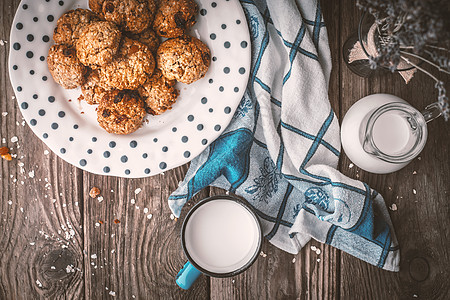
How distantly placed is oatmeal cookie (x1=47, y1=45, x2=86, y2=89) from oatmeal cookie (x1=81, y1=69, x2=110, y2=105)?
3 centimetres

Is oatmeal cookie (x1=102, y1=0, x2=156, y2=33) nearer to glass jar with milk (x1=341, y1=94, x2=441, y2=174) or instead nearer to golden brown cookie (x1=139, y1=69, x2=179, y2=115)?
golden brown cookie (x1=139, y1=69, x2=179, y2=115)

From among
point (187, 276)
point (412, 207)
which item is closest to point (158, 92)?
point (187, 276)

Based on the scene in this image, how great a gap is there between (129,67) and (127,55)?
0.12 ft

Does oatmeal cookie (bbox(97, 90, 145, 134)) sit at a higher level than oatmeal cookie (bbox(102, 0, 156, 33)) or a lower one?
lower

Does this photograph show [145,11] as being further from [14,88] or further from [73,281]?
[73,281]

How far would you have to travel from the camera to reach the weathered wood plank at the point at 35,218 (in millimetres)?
1192

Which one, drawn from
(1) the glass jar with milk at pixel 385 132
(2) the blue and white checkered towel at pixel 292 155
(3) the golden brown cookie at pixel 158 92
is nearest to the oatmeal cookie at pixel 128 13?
(3) the golden brown cookie at pixel 158 92

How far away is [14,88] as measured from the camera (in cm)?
108

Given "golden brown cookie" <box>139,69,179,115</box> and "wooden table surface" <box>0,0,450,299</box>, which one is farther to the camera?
"wooden table surface" <box>0,0,450,299</box>

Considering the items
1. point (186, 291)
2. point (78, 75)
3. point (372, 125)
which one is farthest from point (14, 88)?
point (372, 125)

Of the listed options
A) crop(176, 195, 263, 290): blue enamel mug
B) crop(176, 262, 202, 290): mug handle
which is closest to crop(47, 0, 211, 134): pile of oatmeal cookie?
crop(176, 195, 263, 290): blue enamel mug

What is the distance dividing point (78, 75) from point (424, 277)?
1.18 metres

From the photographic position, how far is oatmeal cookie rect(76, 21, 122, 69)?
0.98 meters

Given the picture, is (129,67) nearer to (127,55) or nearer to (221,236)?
(127,55)
